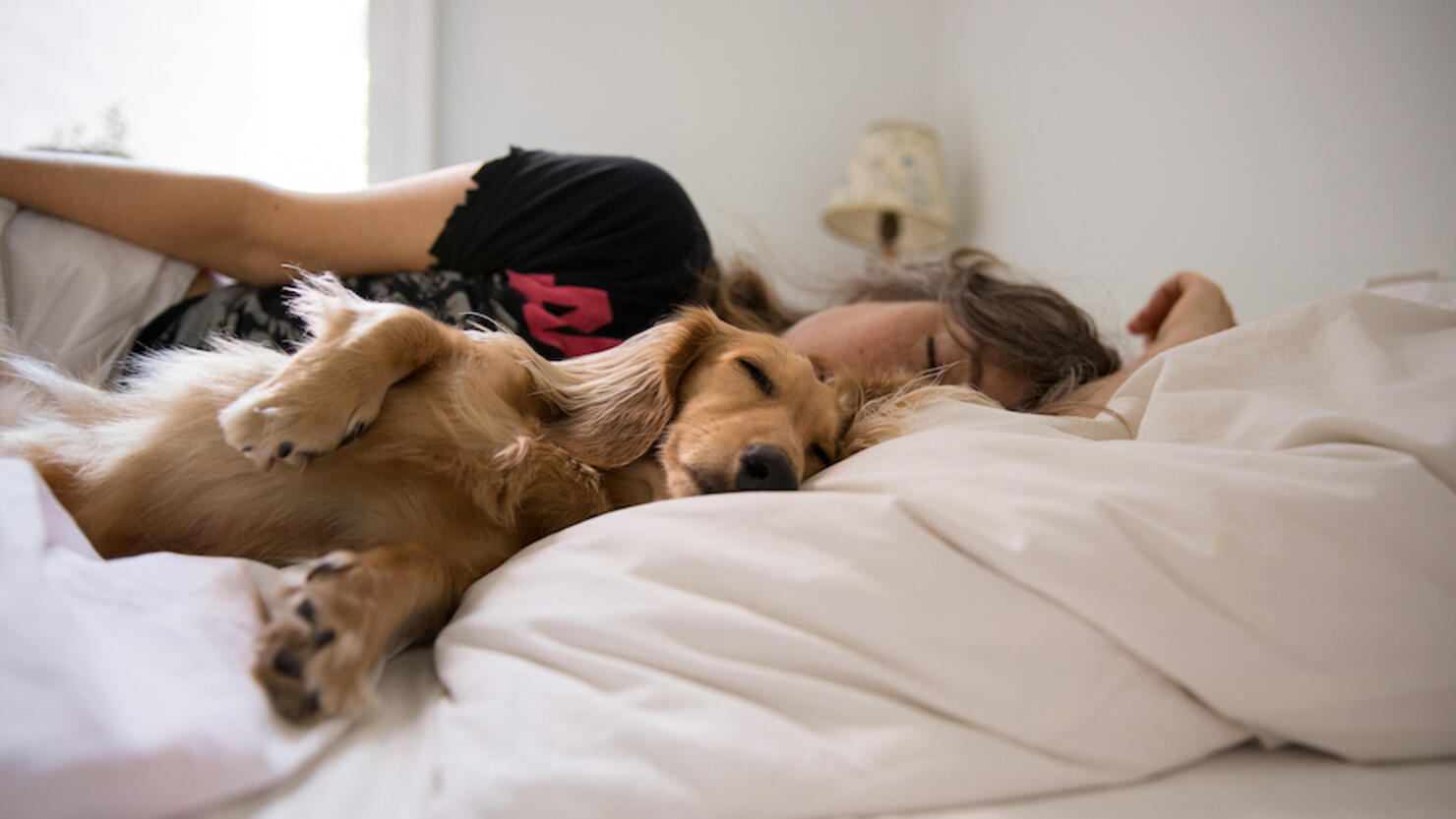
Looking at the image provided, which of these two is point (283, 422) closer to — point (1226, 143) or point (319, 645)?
point (319, 645)

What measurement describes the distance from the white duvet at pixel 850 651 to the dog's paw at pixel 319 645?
0.08 ft

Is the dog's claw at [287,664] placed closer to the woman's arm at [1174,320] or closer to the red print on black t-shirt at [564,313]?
the red print on black t-shirt at [564,313]

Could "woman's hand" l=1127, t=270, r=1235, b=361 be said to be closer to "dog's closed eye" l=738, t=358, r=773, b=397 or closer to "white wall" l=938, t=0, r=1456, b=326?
"white wall" l=938, t=0, r=1456, b=326

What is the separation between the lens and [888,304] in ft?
6.96

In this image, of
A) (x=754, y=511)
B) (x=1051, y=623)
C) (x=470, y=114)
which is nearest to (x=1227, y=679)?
(x=1051, y=623)

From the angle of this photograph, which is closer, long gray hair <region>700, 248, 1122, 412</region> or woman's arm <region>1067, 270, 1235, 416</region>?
woman's arm <region>1067, 270, 1235, 416</region>

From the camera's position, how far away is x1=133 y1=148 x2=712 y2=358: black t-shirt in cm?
186

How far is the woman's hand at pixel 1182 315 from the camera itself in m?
1.83

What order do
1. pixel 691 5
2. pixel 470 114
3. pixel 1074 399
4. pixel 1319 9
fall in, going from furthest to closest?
pixel 691 5 < pixel 470 114 < pixel 1319 9 < pixel 1074 399

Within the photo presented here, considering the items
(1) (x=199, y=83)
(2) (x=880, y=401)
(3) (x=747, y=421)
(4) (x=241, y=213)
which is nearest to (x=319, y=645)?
(3) (x=747, y=421)

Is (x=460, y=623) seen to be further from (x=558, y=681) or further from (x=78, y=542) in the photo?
(x=78, y=542)

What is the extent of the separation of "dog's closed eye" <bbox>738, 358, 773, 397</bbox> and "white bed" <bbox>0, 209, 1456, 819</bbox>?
42cm

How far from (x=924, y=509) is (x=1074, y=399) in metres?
0.95

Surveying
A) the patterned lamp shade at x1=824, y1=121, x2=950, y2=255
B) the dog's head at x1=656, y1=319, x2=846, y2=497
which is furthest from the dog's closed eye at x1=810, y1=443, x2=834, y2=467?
the patterned lamp shade at x1=824, y1=121, x2=950, y2=255
